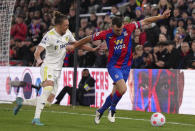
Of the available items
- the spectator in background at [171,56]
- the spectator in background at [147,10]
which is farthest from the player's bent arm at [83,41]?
the spectator in background at [147,10]

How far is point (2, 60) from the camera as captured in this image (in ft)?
55.4

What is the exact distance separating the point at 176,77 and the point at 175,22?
2.57 meters

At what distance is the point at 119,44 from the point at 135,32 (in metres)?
6.17

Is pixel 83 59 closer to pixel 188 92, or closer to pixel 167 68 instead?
pixel 167 68

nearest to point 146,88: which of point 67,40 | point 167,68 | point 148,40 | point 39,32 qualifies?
point 167,68

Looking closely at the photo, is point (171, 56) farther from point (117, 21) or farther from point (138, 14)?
point (117, 21)

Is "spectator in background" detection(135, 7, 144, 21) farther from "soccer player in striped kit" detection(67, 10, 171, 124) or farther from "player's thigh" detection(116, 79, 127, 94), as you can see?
"player's thigh" detection(116, 79, 127, 94)

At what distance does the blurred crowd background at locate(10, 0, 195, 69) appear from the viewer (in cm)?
1499

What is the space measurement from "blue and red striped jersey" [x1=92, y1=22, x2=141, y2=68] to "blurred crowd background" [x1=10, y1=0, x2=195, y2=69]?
19.5 inches

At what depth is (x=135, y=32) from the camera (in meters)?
16.6

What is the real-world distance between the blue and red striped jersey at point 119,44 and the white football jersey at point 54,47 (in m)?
0.74

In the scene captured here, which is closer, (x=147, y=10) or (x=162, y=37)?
(x=162, y=37)

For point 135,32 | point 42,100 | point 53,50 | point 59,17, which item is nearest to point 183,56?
point 135,32

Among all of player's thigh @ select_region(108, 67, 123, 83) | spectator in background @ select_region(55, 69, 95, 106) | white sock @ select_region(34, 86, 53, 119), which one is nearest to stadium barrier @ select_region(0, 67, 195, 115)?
spectator in background @ select_region(55, 69, 95, 106)
